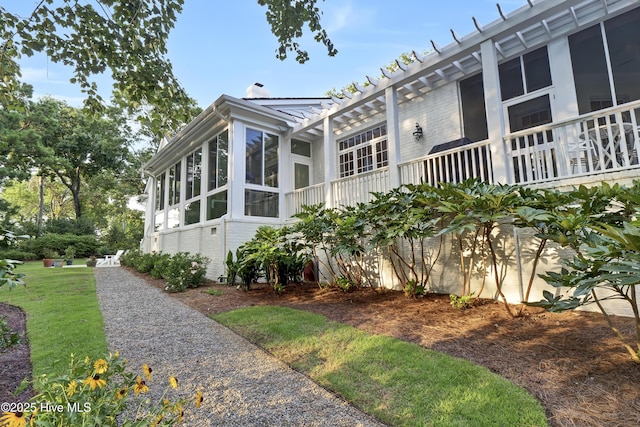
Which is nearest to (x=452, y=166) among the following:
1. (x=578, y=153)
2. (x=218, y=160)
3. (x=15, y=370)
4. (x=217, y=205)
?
(x=578, y=153)

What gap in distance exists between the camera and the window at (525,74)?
598 cm

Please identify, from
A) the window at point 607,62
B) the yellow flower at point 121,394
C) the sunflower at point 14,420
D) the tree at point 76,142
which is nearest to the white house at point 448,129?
the window at point 607,62

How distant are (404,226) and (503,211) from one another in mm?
1175

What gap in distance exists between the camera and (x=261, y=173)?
873cm

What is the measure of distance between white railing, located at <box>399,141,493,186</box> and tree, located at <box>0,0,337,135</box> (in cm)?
304

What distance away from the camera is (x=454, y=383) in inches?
91.0

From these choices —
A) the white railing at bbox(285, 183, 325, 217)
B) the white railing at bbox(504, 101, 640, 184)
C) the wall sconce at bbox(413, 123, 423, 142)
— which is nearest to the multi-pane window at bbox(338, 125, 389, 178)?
the wall sconce at bbox(413, 123, 423, 142)

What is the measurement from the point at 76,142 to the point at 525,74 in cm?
2556

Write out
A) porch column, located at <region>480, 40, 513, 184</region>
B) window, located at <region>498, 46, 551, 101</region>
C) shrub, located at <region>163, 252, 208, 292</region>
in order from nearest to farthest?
porch column, located at <region>480, 40, 513, 184</region>, window, located at <region>498, 46, 551, 101</region>, shrub, located at <region>163, 252, 208, 292</region>

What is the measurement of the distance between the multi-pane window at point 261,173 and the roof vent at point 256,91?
335 cm

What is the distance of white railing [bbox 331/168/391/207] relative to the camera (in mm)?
6516

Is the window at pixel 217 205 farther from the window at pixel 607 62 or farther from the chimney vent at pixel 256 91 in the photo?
the window at pixel 607 62

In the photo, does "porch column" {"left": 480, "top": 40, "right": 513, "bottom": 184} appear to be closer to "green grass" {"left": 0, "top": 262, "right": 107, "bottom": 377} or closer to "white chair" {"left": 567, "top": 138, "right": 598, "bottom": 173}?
"white chair" {"left": 567, "top": 138, "right": 598, "bottom": 173}

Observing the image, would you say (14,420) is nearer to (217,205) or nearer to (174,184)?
(217,205)
